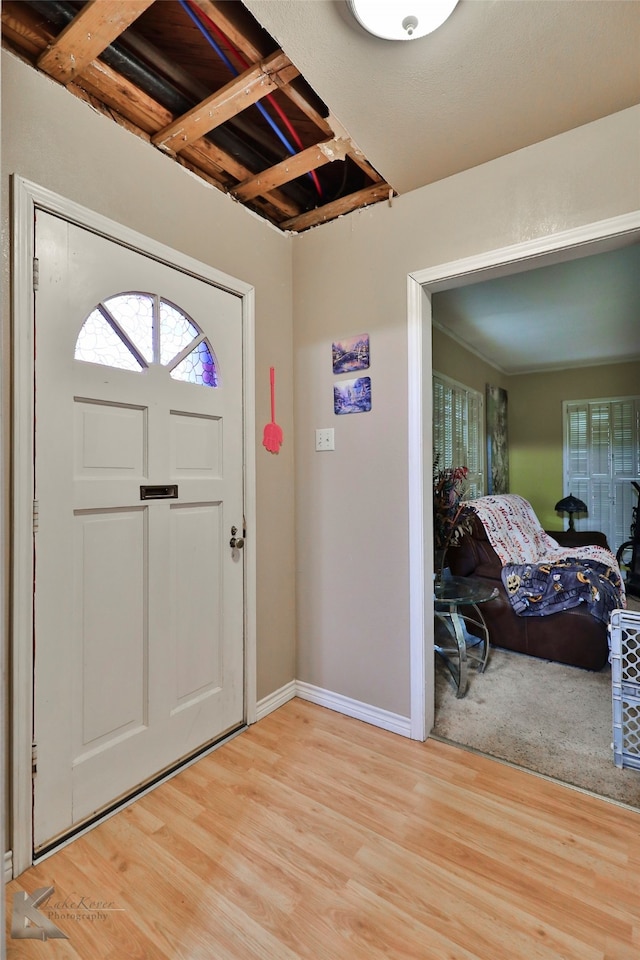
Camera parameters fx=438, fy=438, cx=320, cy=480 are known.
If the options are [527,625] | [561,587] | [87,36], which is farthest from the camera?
[527,625]

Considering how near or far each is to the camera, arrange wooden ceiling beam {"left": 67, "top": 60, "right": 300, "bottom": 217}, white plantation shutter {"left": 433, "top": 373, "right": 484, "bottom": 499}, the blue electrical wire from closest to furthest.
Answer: the blue electrical wire < wooden ceiling beam {"left": 67, "top": 60, "right": 300, "bottom": 217} < white plantation shutter {"left": 433, "top": 373, "right": 484, "bottom": 499}

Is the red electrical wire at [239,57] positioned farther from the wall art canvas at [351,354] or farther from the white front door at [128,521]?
the wall art canvas at [351,354]

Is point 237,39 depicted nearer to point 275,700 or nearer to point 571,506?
point 275,700

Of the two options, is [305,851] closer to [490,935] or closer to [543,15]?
[490,935]

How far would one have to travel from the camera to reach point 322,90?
4.75ft

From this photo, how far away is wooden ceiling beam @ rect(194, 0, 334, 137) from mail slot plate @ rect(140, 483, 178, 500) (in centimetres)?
148

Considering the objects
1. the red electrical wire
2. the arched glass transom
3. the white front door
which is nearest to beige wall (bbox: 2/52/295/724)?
the white front door

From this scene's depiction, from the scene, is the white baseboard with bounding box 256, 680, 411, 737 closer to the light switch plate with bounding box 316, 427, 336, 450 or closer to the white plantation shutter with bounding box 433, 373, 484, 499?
the light switch plate with bounding box 316, 427, 336, 450

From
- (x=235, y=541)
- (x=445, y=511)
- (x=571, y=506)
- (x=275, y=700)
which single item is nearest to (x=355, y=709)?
(x=275, y=700)

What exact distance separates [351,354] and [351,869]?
1.98 meters

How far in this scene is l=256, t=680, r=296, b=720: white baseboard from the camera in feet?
7.07

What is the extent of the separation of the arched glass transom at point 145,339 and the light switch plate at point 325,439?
1.96 ft

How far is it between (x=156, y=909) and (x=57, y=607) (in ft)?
2.94

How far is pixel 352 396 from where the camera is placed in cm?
216
